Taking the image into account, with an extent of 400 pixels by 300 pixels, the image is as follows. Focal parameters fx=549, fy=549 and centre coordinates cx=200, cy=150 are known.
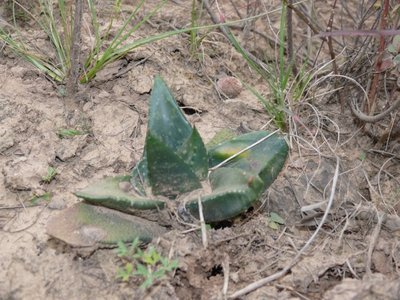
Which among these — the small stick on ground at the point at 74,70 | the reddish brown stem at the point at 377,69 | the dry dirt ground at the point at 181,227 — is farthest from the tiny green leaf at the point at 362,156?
the small stick on ground at the point at 74,70

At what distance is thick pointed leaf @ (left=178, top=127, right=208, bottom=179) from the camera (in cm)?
154

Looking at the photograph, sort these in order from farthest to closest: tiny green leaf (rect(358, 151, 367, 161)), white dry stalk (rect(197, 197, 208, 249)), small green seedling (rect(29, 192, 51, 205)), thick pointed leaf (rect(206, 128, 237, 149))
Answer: tiny green leaf (rect(358, 151, 367, 161)), thick pointed leaf (rect(206, 128, 237, 149)), small green seedling (rect(29, 192, 51, 205)), white dry stalk (rect(197, 197, 208, 249))

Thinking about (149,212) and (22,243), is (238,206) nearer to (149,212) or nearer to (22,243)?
(149,212)

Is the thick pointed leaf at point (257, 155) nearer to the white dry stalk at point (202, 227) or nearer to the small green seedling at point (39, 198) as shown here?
the white dry stalk at point (202, 227)

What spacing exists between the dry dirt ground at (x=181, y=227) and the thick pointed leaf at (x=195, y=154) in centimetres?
18

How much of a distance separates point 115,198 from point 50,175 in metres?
0.39

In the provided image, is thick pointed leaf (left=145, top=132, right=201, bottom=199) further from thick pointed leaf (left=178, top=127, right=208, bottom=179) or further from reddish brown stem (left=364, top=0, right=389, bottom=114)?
reddish brown stem (left=364, top=0, right=389, bottom=114)

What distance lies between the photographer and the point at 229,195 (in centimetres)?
144

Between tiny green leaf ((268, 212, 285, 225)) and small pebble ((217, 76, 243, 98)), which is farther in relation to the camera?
small pebble ((217, 76, 243, 98))

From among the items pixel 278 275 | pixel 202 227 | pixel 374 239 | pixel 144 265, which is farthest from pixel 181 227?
pixel 374 239

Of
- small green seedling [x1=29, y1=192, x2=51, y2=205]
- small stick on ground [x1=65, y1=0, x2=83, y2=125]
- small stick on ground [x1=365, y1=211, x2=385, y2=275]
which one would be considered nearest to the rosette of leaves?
small green seedling [x1=29, y1=192, x2=51, y2=205]

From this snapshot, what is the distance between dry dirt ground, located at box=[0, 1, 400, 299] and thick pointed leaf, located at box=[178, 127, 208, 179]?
177 mm

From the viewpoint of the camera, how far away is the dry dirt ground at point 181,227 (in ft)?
4.86

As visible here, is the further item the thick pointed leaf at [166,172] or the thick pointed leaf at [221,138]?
the thick pointed leaf at [221,138]
